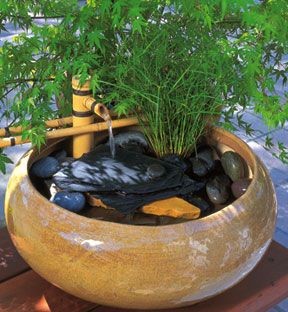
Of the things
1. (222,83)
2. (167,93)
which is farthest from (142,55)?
(222,83)

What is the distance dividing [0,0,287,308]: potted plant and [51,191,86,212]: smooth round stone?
0.07 metres

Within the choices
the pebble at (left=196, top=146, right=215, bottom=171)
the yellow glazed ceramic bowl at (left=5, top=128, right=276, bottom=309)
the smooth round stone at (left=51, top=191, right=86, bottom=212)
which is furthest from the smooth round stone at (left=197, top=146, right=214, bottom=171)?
the smooth round stone at (left=51, top=191, right=86, bottom=212)

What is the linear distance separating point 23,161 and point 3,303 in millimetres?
339

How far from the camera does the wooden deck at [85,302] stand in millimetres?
1169

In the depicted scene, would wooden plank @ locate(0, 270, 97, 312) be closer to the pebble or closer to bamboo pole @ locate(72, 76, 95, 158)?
bamboo pole @ locate(72, 76, 95, 158)

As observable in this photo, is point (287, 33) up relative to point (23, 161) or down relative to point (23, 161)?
up

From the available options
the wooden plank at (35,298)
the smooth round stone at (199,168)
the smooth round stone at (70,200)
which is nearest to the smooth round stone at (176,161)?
the smooth round stone at (199,168)

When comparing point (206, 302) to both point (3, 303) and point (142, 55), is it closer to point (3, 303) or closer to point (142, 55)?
point (3, 303)

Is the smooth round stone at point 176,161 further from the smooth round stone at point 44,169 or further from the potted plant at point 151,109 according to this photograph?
the smooth round stone at point 44,169

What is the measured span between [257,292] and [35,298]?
1.75 ft

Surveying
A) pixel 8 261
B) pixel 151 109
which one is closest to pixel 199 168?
pixel 151 109

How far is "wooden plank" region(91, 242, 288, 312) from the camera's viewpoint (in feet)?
3.82

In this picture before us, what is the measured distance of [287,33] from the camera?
1165 millimetres

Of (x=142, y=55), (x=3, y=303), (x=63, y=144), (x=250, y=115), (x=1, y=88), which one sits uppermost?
(x=142, y=55)
